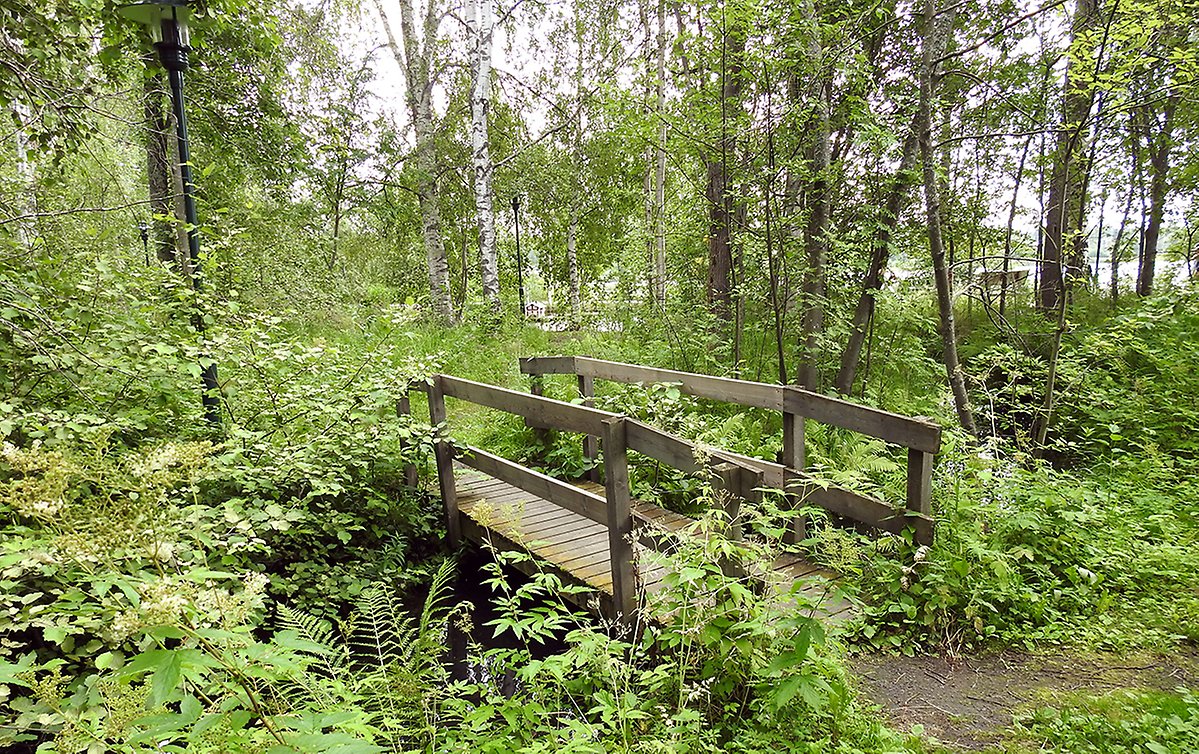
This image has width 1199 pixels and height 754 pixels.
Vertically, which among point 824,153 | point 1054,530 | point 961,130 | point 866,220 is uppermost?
point 961,130

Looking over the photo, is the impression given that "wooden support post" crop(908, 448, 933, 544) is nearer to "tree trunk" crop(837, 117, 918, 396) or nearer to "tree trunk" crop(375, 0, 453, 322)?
"tree trunk" crop(837, 117, 918, 396)

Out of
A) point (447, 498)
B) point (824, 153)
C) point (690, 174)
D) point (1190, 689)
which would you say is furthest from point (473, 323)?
point (1190, 689)

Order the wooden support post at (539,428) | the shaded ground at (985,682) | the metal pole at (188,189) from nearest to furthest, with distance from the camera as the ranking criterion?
the shaded ground at (985,682)
the metal pole at (188,189)
the wooden support post at (539,428)

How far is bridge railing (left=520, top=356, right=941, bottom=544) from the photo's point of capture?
11.1ft

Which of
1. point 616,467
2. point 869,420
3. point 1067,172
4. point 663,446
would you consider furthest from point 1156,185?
point 616,467

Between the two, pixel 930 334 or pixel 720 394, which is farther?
pixel 930 334

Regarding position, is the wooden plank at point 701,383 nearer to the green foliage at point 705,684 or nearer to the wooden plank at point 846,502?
the wooden plank at point 846,502

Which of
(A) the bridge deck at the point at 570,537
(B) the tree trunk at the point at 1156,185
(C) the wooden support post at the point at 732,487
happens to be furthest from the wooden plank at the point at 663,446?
(B) the tree trunk at the point at 1156,185

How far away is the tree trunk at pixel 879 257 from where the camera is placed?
233 inches

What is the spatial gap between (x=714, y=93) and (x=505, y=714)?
612 cm

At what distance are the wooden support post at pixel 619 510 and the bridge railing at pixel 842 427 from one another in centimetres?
59

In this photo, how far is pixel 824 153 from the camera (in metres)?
5.99

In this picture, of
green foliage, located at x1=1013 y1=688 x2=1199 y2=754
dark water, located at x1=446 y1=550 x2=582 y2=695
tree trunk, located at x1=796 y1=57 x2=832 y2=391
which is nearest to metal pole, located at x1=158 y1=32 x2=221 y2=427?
dark water, located at x1=446 y1=550 x2=582 y2=695

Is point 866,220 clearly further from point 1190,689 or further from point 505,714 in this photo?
point 505,714
